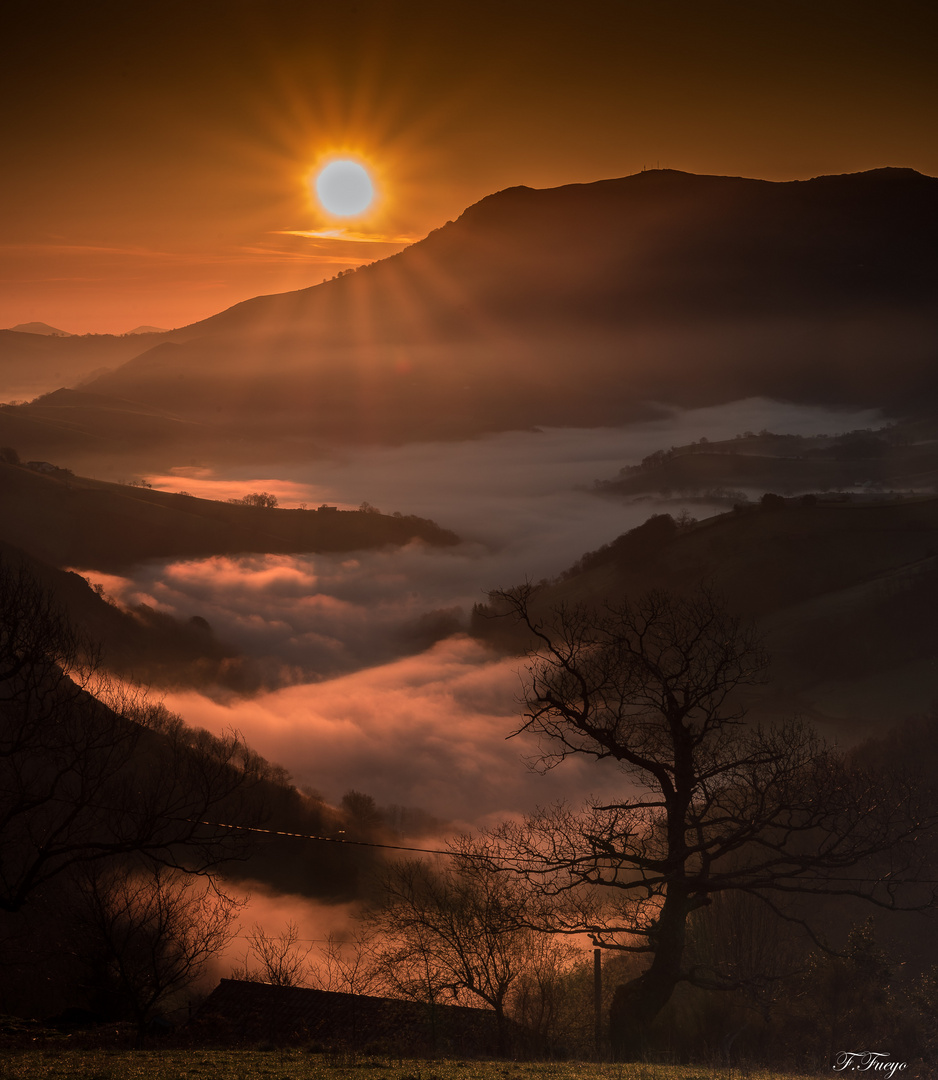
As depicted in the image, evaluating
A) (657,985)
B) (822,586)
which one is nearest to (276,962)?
(657,985)

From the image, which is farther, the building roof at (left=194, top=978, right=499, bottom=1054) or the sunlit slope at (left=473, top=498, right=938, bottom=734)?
the sunlit slope at (left=473, top=498, right=938, bottom=734)

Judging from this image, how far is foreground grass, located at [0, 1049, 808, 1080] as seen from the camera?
14.5 meters

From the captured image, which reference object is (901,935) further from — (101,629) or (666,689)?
(101,629)

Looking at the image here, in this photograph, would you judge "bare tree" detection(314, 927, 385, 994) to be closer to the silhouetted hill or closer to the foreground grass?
the foreground grass

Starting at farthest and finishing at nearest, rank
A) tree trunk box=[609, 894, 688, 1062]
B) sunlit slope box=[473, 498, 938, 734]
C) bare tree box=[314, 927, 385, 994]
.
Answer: sunlit slope box=[473, 498, 938, 734]
bare tree box=[314, 927, 385, 994]
tree trunk box=[609, 894, 688, 1062]

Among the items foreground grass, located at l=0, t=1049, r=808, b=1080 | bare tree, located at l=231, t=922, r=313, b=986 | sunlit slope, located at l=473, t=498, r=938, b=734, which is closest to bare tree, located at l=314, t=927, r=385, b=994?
bare tree, located at l=231, t=922, r=313, b=986

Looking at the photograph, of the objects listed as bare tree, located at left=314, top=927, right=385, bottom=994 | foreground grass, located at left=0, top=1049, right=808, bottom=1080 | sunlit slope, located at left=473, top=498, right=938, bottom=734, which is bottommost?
bare tree, located at left=314, top=927, right=385, bottom=994

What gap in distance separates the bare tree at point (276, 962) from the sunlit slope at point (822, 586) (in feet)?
176

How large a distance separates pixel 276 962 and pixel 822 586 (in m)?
91.2

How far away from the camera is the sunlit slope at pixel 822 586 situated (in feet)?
331

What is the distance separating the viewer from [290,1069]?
16250mm

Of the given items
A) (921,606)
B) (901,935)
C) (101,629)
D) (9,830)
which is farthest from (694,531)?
(9,830)

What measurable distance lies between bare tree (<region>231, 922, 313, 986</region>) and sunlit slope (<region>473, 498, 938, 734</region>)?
176 ft

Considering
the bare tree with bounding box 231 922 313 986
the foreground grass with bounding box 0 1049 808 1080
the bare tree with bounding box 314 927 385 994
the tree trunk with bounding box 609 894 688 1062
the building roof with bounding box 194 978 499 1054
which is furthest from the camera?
the bare tree with bounding box 314 927 385 994
